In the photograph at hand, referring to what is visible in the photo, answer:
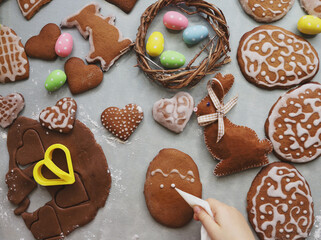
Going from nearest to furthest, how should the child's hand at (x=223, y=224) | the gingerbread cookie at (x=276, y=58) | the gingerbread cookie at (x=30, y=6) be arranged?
the child's hand at (x=223, y=224) → the gingerbread cookie at (x=276, y=58) → the gingerbread cookie at (x=30, y=6)

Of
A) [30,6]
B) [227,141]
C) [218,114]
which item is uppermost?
[30,6]

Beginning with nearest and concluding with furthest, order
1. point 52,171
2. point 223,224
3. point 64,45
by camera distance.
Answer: point 223,224 < point 52,171 < point 64,45

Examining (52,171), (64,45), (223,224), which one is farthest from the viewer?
(64,45)

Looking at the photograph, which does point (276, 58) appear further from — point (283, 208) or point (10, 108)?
point (10, 108)

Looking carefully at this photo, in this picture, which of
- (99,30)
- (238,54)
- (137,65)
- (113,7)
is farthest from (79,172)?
(238,54)

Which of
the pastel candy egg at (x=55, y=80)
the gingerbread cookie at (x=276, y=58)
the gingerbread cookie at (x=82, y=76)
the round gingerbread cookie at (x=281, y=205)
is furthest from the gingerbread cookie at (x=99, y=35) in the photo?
the round gingerbread cookie at (x=281, y=205)

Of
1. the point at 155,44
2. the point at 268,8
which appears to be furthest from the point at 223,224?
the point at 268,8

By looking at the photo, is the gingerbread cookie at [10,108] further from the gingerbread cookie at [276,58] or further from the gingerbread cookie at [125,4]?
the gingerbread cookie at [276,58]

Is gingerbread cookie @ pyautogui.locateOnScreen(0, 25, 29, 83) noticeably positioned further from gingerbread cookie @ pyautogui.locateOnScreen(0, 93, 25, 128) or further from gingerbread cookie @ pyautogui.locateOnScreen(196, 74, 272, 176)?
gingerbread cookie @ pyautogui.locateOnScreen(196, 74, 272, 176)

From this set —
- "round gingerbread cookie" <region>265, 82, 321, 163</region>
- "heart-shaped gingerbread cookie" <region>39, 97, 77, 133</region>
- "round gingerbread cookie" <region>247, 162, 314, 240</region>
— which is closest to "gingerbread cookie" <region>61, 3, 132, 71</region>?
"heart-shaped gingerbread cookie" <region>39, 97, 77, 133</region>
